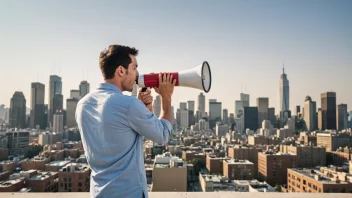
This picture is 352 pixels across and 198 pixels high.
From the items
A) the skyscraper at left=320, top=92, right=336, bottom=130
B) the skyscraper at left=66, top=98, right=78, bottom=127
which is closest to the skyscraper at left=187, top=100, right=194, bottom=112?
the skyscraper at left=66, top=98, right=78, bottom=127

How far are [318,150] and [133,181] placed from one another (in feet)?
90.0

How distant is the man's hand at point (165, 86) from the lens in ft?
3.01

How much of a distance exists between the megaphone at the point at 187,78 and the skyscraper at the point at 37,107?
6105cm

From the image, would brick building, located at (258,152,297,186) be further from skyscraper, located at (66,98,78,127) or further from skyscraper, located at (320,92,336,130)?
skyscraper, located at (66,98,78,127)

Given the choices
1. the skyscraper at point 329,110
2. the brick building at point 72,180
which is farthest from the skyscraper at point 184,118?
the brick building at point 72,180

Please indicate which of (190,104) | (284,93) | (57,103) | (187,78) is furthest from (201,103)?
(187,78)

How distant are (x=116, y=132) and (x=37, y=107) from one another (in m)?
63.0

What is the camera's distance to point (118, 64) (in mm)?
827

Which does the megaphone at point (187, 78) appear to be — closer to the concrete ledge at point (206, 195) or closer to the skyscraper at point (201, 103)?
the concrete ledge at point (206, 195)

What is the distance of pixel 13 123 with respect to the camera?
2079 inches

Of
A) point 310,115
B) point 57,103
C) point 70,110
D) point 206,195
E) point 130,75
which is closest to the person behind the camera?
point 130,75

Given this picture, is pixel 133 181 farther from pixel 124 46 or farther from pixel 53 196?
pixel 53 196

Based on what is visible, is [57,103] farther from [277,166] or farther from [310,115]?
[277,166]

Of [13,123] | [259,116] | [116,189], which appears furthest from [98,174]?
[259,116]
